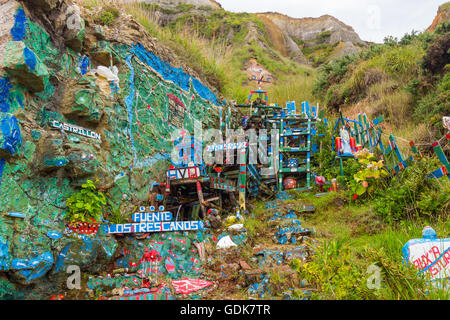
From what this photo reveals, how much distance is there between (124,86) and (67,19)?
5.02 ft

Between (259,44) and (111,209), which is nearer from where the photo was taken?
(111,209)

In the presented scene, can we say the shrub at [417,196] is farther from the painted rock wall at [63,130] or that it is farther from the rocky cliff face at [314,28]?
the rocky cliff face at [314,28]

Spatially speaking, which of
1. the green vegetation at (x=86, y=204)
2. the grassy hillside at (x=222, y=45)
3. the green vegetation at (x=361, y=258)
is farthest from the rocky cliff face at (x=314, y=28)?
the green vegetation at (x=86, y=204)

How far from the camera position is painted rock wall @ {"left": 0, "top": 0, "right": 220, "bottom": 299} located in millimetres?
3924

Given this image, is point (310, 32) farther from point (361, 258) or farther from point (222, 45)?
point (361, 258)

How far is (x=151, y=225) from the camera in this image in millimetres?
5043

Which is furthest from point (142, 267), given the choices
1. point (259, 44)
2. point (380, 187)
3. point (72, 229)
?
point (259, 44)

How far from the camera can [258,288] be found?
3998 mm

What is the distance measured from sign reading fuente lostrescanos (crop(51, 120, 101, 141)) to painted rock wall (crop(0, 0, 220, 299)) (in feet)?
0.05

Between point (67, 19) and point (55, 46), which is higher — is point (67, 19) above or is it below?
above

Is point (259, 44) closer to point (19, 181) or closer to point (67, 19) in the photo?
point (67, 19)

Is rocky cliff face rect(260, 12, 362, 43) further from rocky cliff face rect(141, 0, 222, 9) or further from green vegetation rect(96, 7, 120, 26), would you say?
green vegetation rect(96, 7, 120, 26)

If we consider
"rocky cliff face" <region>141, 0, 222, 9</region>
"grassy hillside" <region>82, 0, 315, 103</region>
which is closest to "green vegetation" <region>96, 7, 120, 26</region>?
"grassy hillside" <region>82, 0, 315, 103</region>

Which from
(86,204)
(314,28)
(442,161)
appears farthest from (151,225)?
(314,28)
